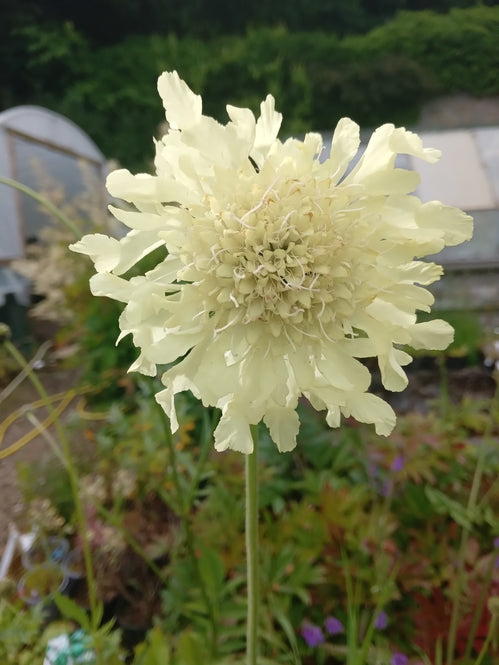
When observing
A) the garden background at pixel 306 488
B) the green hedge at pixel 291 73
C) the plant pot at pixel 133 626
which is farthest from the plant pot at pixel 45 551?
the green hedge at pixel 291 73

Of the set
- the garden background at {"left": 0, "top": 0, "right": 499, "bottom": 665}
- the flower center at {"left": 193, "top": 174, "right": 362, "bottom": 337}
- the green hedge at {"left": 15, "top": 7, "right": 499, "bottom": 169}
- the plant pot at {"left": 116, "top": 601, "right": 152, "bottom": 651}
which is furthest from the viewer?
the green hedge at {"left": 15, "top": 7, "right": 499, "bottom": 169}

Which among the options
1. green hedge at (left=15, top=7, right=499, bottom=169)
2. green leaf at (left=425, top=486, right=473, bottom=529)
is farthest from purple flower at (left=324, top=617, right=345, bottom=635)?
green hedge at (left=15, top=7, right=499, bottom=169)

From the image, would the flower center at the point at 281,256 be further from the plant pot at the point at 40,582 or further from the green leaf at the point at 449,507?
the plant pot at the point at 40,582

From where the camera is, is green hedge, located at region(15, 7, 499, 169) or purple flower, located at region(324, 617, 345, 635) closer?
purple flower, located at region(324, 617, 345, 635)

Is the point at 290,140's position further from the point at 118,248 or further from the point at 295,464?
the point at 295,464

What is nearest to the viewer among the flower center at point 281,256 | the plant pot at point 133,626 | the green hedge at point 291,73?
the flower center at point 281,256

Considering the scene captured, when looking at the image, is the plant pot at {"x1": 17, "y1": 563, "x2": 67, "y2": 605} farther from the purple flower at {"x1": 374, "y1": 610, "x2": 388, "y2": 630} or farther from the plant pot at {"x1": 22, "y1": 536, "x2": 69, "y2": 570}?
the purple flower at {"x1": 374, "y1": 610, "x2": 388, "y2": 630}

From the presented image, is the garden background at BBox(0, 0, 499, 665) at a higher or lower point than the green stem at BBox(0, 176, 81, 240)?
lower

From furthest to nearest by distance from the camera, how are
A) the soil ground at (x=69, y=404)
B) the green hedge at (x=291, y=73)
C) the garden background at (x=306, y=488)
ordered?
the soil ground at (x=69, y=404)
the green hedge at (x=291, y=73)
the garden background at (x=306, y=488)
